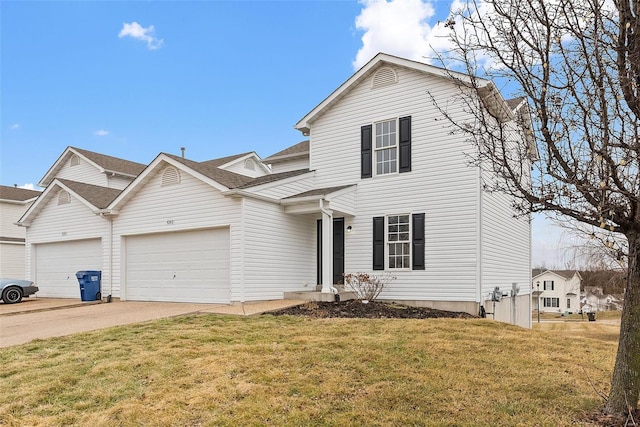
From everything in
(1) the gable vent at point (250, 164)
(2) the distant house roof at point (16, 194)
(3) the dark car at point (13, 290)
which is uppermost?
(1) the gable vent at point (250, 164)

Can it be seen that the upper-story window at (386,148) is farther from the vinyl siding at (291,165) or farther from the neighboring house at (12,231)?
the neighboring house at (12,231)

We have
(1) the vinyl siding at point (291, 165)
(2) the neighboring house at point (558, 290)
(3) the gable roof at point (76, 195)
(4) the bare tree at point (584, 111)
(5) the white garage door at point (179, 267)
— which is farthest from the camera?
(2) the neighboring house at point (558, 290)

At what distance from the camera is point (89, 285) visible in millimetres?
16188

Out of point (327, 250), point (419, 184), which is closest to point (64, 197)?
point (327, 250)

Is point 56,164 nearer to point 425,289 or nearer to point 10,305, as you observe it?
point 10,305

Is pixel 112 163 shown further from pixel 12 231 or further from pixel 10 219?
pixel 10 219

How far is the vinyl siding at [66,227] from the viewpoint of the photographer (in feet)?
54.4

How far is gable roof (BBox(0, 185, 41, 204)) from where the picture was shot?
27.8 meters

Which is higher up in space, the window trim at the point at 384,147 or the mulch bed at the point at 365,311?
the window trim at the point at 384,147

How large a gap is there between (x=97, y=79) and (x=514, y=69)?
18812mm

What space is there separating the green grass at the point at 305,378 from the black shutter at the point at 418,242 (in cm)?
438

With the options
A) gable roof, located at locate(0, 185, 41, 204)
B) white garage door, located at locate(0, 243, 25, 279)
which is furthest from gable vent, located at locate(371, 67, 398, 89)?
gable roof, located at locate(0, 185, 41, 204)

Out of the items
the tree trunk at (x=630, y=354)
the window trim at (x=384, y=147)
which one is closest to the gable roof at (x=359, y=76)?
the window trim at (x=384, y=147)

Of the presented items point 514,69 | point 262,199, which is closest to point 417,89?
point 262,199
